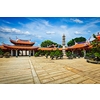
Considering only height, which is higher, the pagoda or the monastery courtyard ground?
the pagoda

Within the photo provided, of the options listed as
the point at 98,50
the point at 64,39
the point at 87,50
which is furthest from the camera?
the point at 64,39

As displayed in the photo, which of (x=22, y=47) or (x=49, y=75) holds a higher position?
(x=22, y=47)

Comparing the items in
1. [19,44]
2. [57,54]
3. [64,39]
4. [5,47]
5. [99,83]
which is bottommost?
[99,83]

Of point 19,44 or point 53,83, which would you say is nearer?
point 53,83

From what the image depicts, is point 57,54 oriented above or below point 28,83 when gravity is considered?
above

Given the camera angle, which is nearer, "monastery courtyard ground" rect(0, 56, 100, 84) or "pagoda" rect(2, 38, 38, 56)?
"monastery courtyard ground" rect(0, 56, 100, 84)

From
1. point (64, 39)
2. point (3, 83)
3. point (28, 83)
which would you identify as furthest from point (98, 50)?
point (64, 39)

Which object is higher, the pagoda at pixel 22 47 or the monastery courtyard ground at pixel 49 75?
the pagoda at pixel 22 47

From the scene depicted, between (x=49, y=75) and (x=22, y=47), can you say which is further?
(x=22, y=47)

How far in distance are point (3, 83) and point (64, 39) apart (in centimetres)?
2227

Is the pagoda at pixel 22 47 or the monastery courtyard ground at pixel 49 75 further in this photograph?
the pagoda at pixel 22 47

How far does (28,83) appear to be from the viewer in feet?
7.70

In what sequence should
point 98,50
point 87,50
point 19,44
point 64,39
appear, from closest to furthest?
point 98,50 < point 87,50 < point 19,44 < point 64,39

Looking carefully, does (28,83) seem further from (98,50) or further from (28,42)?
(28,42)
